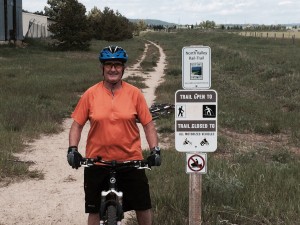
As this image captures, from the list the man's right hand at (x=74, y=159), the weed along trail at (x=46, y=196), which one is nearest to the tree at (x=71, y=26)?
the weed along trail at (x=46, y=196)

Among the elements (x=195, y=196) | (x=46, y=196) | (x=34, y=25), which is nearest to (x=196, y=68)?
(x=195, y=196)

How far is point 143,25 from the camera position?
174 m

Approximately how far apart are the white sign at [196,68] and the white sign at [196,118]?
2.6 inches

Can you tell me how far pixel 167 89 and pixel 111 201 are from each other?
→ 15.8m

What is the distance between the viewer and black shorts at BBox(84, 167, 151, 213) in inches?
155

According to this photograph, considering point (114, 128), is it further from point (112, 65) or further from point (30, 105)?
point (30, 105)

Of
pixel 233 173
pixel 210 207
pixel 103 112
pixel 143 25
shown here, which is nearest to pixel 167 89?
pixel 233 173

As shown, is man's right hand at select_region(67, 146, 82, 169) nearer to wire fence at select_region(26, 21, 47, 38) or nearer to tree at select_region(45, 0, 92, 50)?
tree at select_region(45, 0, 92, 50)

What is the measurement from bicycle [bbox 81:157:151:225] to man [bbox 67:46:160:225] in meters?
0.15

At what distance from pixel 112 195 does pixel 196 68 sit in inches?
52.9

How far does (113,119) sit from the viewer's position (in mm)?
3836

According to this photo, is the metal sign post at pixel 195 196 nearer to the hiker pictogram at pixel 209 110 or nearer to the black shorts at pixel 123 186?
the black shorts at pixel 123 186

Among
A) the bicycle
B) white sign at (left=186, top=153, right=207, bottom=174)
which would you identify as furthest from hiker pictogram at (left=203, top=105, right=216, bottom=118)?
the bicycle

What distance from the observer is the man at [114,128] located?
385cm
